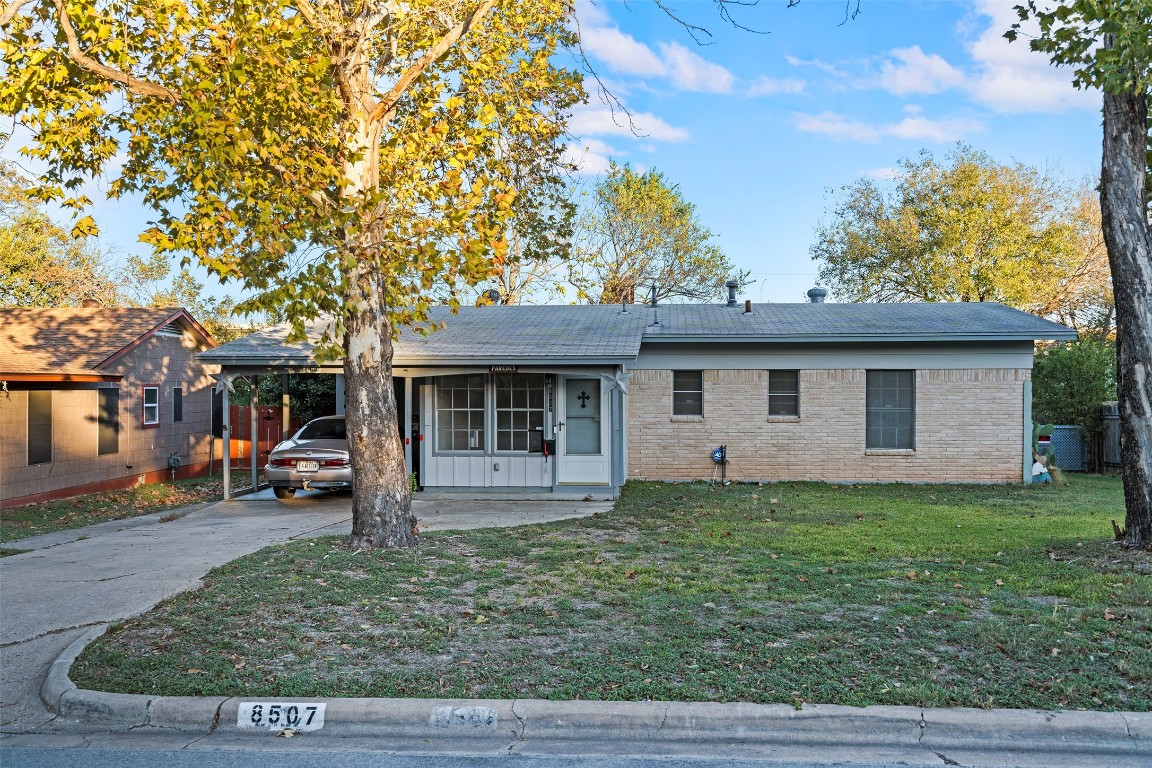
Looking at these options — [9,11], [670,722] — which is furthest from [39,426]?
[670,722]

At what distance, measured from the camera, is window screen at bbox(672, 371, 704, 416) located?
18.0m

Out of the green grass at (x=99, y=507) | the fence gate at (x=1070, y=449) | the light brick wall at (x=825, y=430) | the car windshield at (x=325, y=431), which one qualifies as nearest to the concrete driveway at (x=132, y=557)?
the green grass at (x=99, y=507)

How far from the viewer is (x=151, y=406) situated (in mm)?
20031

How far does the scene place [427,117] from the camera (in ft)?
34.5

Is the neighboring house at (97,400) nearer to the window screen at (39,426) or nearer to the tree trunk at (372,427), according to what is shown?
the window screen at (39,426)

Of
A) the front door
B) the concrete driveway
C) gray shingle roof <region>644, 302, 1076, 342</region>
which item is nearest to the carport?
the front door

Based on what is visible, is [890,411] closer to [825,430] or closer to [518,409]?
[825,430]

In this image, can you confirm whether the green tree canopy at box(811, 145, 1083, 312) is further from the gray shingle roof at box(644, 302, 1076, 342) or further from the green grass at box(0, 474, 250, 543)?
the green grass at box(0, 474, 250, 543)

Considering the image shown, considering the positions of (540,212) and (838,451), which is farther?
(838,451)

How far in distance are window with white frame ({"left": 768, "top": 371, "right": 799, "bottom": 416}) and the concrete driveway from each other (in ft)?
17.5

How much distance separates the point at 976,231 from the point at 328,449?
84.9 ft

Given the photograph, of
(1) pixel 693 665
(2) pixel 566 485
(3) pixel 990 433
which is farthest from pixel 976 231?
(1) pixel 693 665

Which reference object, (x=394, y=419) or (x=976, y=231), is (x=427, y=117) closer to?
(x=394, y=419)

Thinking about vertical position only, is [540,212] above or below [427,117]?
below
